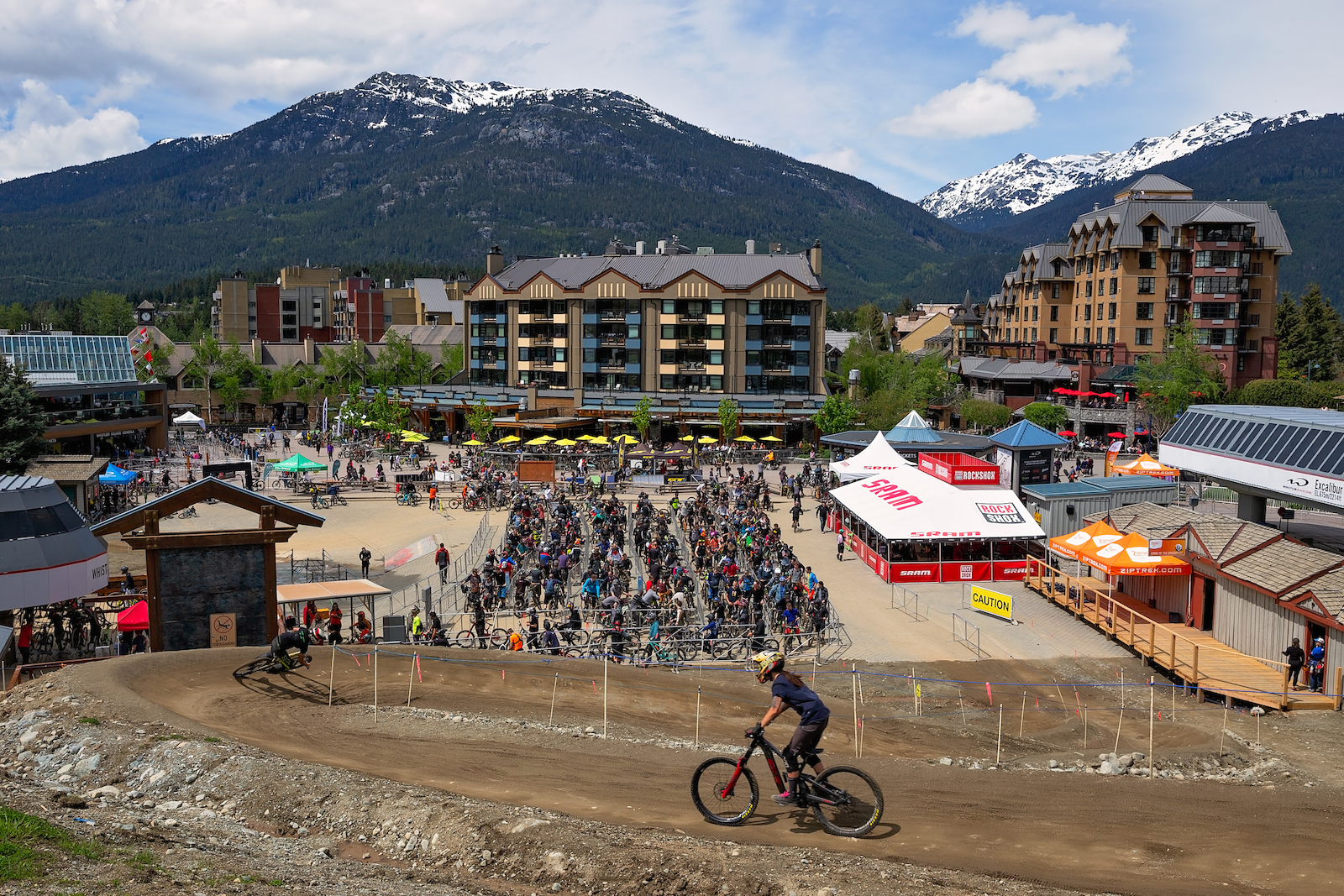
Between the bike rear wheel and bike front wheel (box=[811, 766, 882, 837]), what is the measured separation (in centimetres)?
1147

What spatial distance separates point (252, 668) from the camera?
1867 centimetres

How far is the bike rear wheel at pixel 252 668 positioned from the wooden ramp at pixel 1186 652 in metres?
19.2

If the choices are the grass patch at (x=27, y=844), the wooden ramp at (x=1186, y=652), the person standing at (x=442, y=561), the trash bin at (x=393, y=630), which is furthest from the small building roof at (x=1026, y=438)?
the grass patch at (x=27, y=844)

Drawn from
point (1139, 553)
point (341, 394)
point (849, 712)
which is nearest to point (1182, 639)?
point (1139, 553)

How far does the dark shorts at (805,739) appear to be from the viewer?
1151 cm

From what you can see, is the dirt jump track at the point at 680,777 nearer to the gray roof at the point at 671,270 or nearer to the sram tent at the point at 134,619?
the sram tent at the point at 134,619

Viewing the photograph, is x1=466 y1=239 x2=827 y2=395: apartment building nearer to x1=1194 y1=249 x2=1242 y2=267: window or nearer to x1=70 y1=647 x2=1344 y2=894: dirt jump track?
x1=1194 y1=249 x2=1242 y2=267: window

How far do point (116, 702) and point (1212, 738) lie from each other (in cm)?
2006

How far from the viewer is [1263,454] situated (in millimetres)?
27062

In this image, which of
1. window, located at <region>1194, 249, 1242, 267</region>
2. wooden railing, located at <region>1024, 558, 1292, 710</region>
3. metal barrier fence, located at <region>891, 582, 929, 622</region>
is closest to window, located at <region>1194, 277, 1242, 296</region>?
window, located at <region>1194, 249, 1242, 267</region>

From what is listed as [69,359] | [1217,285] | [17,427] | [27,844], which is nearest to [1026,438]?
[27,844]

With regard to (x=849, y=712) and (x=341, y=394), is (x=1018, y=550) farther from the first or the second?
(x=341, y=394)

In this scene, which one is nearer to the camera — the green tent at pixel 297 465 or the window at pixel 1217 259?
the green tent at pixel 297 465

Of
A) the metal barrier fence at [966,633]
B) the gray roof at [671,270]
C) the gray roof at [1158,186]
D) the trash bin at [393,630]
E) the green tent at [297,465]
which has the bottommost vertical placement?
the metal barrier fence at [966,633]
